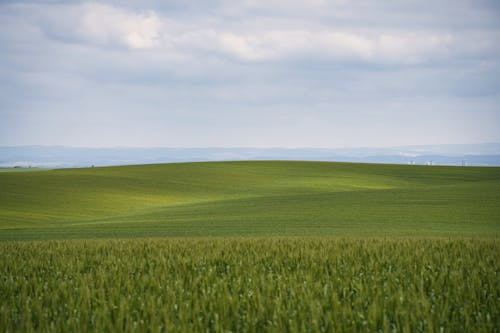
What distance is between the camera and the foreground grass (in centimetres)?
560

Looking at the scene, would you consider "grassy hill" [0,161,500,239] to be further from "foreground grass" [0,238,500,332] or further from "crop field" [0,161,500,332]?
"foreground grass" [0,238,500,332]


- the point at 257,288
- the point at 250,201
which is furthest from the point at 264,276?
the point at 250,201

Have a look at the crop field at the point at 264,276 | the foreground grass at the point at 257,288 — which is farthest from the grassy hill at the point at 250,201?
the foreground grass at the point at 257,288

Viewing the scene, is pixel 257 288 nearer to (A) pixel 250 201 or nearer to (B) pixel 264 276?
(B) pixel 264 276

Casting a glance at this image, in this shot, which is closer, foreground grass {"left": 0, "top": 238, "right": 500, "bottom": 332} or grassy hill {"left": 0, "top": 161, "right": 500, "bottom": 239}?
foreground grass {"left": 0, "top": 238, "right": 500, "bottom": 332}

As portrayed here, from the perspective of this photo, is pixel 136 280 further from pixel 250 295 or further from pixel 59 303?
pixel 250 295

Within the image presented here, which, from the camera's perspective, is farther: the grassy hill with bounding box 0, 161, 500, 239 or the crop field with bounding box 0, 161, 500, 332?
the grassy hill with bounding box 0, 161, 500, 239

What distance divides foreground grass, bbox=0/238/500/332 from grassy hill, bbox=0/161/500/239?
323 inches

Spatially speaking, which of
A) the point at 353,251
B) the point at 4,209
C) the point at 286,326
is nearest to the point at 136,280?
the point at 286,326

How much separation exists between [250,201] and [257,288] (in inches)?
1103

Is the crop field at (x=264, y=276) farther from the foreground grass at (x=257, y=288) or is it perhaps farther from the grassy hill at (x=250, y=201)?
the grassy hill at (x=250, y=201)

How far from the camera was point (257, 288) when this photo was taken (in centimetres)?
686

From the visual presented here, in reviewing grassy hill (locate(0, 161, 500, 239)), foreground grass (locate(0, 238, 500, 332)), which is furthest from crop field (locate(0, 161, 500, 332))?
grassy hill (locate(0, 161, 500, 239))

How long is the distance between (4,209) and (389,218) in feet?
71.3
